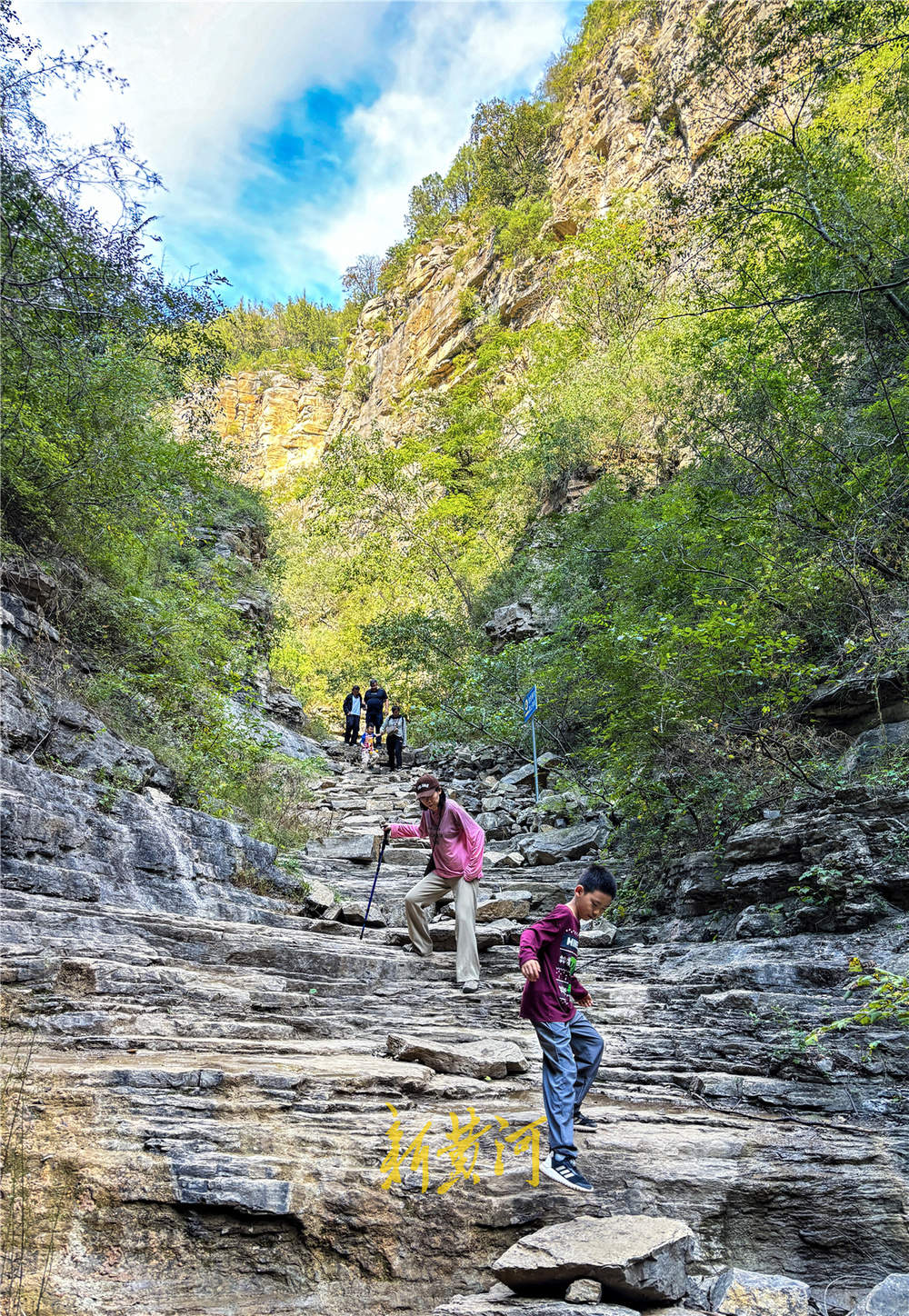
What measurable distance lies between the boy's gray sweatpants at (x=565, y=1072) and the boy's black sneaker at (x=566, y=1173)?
0.03 m

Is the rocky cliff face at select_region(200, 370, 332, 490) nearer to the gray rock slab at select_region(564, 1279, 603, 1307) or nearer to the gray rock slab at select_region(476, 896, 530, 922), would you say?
the gray rock slab at select_region(476, 896, 530, 922)

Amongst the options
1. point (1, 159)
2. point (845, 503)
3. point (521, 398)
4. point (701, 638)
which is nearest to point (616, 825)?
point (701, 638)

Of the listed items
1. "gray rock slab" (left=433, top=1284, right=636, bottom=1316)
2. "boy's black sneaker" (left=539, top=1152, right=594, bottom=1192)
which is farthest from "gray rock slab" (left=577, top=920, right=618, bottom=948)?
"gray rock slab" (left=433, top=1284, right=636, bottom=1316)

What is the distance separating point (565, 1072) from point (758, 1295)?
44.3 inches

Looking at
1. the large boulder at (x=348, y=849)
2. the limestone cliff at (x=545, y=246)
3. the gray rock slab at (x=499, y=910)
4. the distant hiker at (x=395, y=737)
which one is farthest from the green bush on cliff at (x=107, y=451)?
the limestone cliff at (x=545, y=246)

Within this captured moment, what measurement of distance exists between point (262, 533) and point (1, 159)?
65.7 feet

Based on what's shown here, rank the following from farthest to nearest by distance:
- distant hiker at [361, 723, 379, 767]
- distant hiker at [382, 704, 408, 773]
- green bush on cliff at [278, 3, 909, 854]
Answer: distant hiker at [361, 723, 379, 767], distant hiker at [382, 704, 408, 773], green bush on cliff at [278, 3, 909, 854]

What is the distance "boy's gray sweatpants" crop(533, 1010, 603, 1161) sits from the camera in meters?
3.60

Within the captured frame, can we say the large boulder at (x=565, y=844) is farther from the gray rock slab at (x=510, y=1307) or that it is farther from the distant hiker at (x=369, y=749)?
the distant hiker at (x=369, y=749)

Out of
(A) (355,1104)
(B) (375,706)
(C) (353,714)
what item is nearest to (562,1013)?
(A) (355,1104)

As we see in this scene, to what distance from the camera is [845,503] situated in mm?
8836

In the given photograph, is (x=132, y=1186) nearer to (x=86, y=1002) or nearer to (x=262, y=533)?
(x=86, y=1002)

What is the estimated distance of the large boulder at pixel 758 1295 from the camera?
2.96 metres

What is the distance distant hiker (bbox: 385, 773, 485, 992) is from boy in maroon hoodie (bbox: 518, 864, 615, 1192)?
2.39 m
